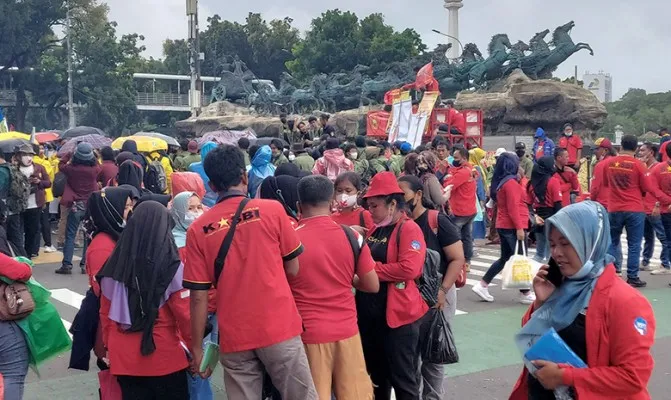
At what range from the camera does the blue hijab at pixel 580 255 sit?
2.77 m

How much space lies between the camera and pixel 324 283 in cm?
404

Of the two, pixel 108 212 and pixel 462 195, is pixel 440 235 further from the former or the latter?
pixel 462 195

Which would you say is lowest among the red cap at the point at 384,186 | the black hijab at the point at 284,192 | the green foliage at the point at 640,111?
the black hijab at the point at 284,192

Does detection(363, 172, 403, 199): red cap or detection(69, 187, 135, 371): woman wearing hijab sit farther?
detection(363, 172, 403, 199): red cap

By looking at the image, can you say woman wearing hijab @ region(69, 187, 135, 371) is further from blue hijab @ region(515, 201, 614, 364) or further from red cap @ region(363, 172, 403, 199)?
blue hijab @ region(515, 201, 614, 364)

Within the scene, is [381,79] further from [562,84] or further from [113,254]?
[113,254]

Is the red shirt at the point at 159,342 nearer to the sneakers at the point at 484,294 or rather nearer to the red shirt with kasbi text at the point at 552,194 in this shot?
the sneakers at the point at 484,294

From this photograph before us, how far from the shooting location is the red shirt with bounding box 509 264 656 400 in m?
2.67

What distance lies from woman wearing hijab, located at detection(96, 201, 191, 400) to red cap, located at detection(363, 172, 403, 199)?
49.7 inches

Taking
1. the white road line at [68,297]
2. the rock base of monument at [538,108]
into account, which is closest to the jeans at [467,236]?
the white road line at [68,297]

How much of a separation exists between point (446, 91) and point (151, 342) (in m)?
30.9

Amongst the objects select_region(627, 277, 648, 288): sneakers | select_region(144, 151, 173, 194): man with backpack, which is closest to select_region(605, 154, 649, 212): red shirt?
select_region(627, 277, 648, 288): sneakers

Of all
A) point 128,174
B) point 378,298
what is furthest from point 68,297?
point 378,298

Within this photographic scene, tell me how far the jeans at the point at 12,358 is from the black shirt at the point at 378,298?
1.88 m
